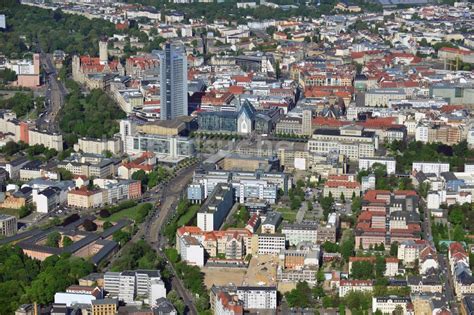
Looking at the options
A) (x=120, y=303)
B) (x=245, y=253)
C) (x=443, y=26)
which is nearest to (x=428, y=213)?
(x=245, y=253)

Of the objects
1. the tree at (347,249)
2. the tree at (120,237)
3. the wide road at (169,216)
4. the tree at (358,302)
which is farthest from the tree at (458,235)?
the tree at (120,237)

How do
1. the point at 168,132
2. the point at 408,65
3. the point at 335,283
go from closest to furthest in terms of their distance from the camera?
the point at 335,283, the point at 168,132, the point at 408,65

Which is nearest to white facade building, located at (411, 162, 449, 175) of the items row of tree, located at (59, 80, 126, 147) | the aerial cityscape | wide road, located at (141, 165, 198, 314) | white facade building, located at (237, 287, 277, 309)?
the aerial cityscape

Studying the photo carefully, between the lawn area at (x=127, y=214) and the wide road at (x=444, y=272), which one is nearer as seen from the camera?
the wide road at (x=444, y=272)

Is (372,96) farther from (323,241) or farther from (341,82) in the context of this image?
(323,241)

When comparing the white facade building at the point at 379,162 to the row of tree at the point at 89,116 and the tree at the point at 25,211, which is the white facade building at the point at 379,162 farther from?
the tree at the point at 25,211

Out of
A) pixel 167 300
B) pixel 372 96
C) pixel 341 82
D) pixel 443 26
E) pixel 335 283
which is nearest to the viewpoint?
pixel 167 300
